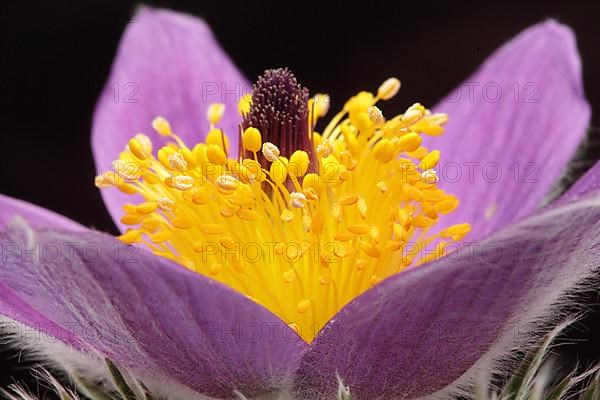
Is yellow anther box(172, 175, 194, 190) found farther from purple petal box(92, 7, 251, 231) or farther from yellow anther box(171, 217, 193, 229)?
purple petal box(92, 7, 251, 231)

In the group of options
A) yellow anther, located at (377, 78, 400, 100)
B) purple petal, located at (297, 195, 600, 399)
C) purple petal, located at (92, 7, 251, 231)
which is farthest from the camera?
purple petal, located at (92, 7, 251, 231)

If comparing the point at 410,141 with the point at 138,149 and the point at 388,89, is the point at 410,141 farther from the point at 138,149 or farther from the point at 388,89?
the point at 138,149

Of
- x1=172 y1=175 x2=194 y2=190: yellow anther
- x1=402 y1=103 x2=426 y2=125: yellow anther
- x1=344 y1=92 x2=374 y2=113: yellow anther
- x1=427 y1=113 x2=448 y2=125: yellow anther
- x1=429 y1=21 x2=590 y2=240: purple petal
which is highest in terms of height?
x1=402 y1=103 x2=426 y2=125: yellow anther

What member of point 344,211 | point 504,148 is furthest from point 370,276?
point 504,148

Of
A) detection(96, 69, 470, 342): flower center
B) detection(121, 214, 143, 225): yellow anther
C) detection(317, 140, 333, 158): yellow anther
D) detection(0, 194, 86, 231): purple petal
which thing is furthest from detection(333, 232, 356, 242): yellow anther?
detection(0, 194, 86, 231): purple petal

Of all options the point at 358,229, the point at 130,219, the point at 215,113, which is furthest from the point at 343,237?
the point at 215,113

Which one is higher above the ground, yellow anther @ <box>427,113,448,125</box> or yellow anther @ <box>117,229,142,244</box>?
yellow anther @ <box>427,113,448,125</box>

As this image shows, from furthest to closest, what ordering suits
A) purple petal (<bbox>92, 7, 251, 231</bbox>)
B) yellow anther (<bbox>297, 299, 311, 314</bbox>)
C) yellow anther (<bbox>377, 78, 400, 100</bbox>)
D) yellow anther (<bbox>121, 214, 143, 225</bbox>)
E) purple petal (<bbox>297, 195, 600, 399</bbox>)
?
1. purple petal (<bbox>92, 7, 251, 231</bbox>)
2. yellow anther (<bbox>377, 78, 400, 100</bbox>)
3. yellow anther (<bbox>121, 214, 143, 225</bbox>)
4. yellow anther (<bbox>297, 299, 311, 314</bbox>)
5. purple petal (<bbox>297, 195, 600, 399</bbox>)

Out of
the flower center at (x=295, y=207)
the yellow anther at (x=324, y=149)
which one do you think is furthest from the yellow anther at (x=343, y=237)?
the yellow anther at (x=324, y=149)
